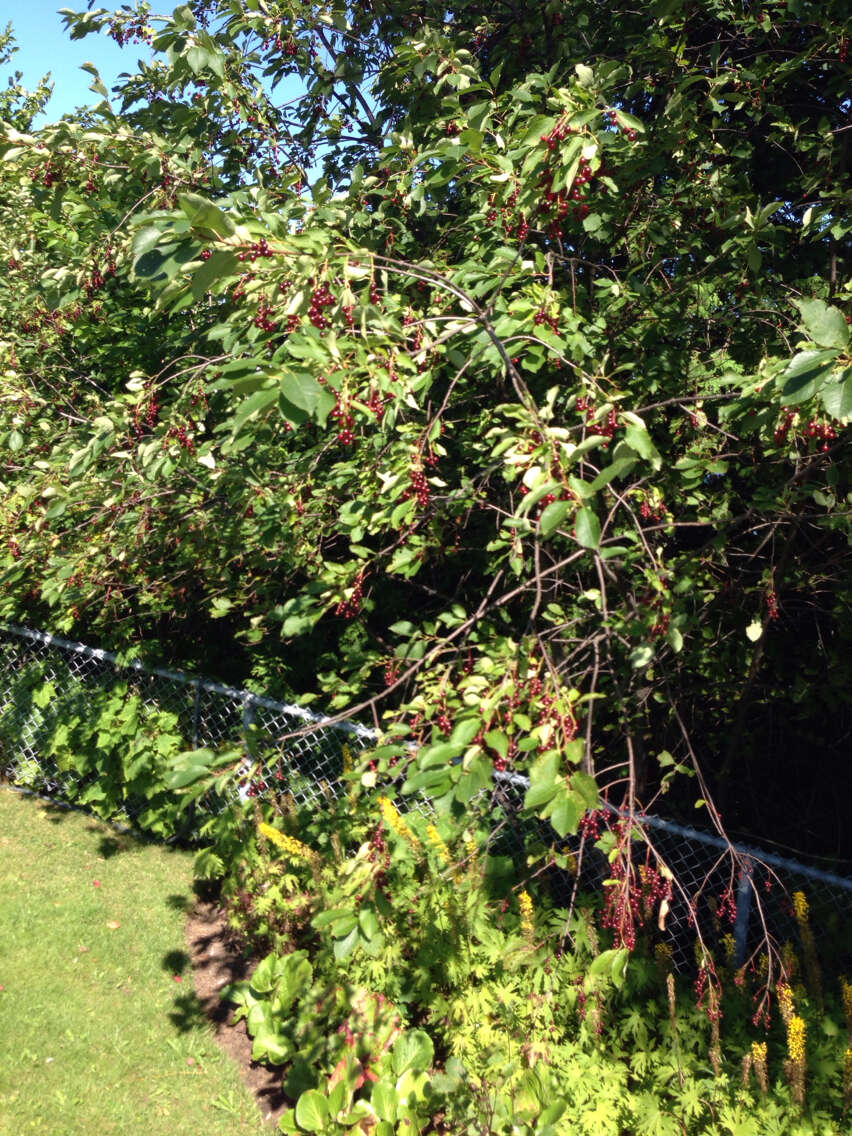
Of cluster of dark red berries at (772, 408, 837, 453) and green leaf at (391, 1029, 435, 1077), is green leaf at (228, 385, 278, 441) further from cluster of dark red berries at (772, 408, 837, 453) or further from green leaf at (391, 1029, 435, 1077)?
green leaf at (391, 1029, 435, 1077)

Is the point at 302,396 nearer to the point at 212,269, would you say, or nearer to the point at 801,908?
the point at 212,269

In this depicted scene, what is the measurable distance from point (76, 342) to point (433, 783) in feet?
17.5

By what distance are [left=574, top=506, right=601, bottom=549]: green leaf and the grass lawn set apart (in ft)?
8.58

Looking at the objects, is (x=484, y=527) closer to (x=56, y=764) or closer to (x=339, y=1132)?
(x=339, y=1132)

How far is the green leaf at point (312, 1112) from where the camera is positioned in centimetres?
280

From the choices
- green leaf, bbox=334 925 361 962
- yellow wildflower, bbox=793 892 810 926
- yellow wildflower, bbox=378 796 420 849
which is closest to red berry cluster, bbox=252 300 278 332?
green leaf, bbox=334 925 361 962

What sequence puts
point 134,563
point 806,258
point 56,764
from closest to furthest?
point 806,258 < point 134,563 < point 56,764

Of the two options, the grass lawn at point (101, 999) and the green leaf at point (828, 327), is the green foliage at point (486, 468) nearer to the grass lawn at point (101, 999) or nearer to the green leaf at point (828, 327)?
the green leaf at point (828, 327)

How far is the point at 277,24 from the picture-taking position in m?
3.95

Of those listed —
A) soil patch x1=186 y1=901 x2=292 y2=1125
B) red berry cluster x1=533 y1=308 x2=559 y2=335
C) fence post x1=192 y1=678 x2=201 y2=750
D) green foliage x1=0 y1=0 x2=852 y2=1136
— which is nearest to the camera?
green foliage x1=0 y1=0 x2=852 y2=1136

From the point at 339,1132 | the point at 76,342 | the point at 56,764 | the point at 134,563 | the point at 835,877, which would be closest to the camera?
the point at 339,1132

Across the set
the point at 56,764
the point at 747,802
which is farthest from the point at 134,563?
the point at 747,802

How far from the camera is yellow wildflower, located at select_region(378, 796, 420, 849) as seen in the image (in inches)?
136

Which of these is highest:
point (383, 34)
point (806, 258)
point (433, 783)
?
point (383, 34)
